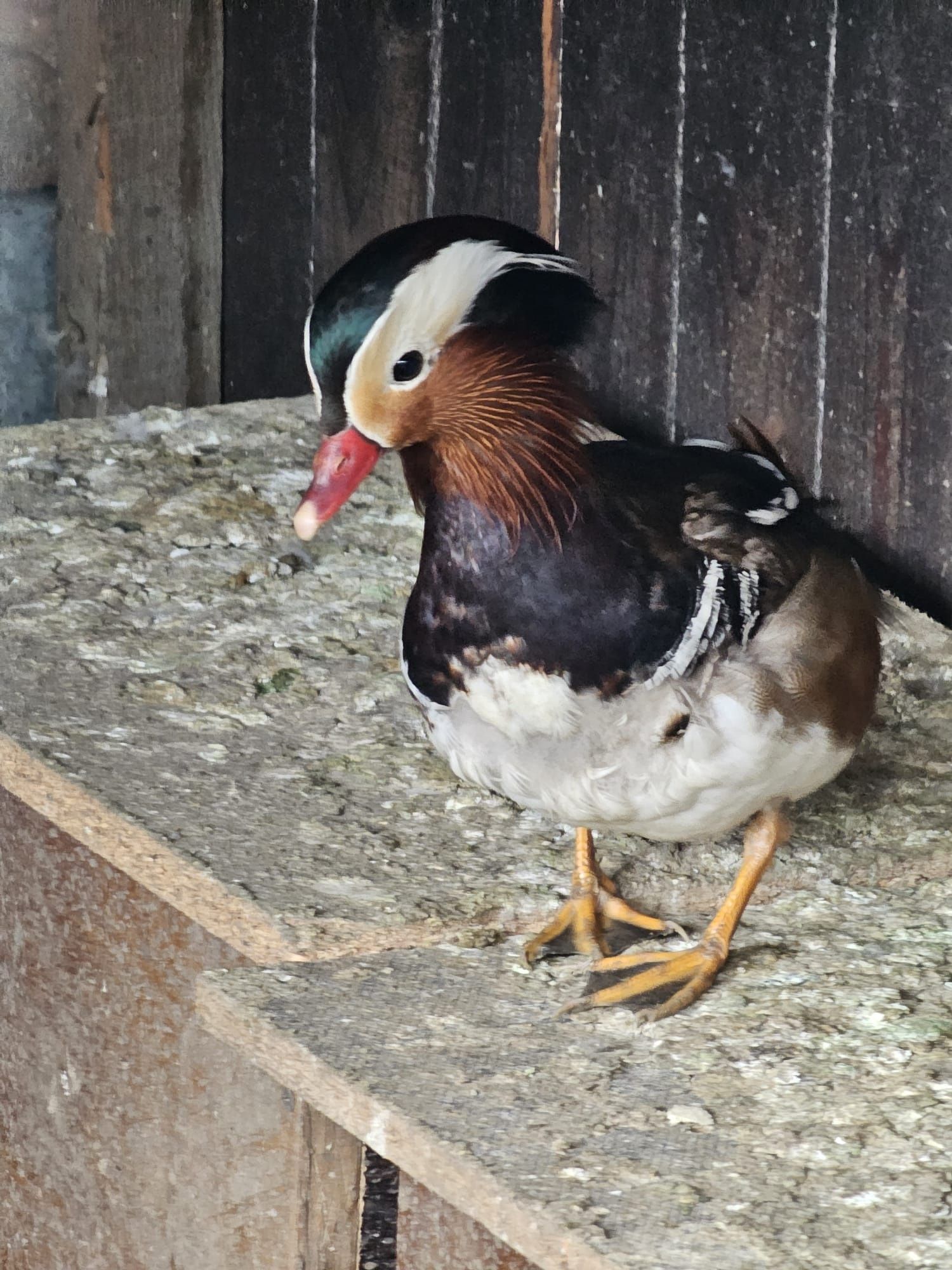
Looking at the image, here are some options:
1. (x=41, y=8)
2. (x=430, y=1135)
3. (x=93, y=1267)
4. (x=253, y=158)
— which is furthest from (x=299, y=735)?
(x=41, y=8)

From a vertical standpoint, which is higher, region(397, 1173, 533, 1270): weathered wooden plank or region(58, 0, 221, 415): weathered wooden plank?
region(58, 0, 221, 415): weathered wooden plank

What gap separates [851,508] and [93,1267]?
1.36 meters

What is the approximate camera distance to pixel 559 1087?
1.28m

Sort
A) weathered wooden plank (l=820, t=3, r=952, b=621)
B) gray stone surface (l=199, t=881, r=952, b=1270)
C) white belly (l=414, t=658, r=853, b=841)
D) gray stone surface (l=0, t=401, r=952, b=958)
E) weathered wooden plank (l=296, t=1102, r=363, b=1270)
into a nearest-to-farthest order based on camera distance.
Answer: gray stone surface (l=199, t=881, r=952, b=1270), white belly (l=414, t=658, r=853, b=841), weathered wooden plank (l=296, t=1102, r=363, b=1270), gray stone surface (l=0, t=401, r=952, b=958), weathered wooden plank (l=820, t=3, r=952, b=621)

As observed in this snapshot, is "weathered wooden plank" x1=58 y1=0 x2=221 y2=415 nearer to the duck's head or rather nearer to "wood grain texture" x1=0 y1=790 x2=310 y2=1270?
"wood grain texture" x1=0 y1=790 x2=310 y2=1270

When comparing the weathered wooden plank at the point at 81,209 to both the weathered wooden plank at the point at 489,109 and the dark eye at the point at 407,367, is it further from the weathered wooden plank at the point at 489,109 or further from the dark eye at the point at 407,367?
the dark eye at the point at 407,367

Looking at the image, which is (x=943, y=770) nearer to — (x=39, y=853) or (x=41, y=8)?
(x=39, y=853)

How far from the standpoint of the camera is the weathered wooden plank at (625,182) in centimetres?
243

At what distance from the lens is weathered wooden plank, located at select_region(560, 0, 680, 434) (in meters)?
2.43

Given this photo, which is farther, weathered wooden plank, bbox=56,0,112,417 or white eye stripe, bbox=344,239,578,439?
weathered wooden plank, bbox=56,0,112,417

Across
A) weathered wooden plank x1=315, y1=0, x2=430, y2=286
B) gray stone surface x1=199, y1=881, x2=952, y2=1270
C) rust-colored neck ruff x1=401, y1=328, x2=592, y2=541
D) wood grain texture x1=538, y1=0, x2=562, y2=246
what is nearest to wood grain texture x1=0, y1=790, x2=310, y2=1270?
gray stone surface x1=199, y1=881, x2=952, y2=1270

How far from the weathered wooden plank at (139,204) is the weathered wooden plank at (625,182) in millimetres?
927

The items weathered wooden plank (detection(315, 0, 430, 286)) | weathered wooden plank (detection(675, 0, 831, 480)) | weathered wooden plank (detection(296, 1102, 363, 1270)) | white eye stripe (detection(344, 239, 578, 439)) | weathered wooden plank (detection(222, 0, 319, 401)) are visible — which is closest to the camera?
white eye stripe (detection(344, 239, 578, 439))

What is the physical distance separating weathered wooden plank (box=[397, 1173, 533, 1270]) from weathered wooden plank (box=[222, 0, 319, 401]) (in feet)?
6.89
